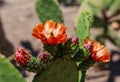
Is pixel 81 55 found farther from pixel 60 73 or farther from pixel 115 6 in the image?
pixel 115 6

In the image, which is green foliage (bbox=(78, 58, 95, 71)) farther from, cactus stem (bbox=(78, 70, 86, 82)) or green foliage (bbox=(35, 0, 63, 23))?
green foliage (bbox=(35, 0, 63, 23))

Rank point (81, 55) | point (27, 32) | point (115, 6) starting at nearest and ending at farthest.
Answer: point (81, 55) → point (115, 6) → point (27, 32)

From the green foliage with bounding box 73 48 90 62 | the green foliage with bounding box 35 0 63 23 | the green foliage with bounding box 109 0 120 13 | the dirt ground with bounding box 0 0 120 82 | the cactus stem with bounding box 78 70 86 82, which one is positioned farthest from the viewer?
the dirt ground with bounding box 0 0 120 82

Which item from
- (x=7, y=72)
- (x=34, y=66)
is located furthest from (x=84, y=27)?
(x=7, y=72)

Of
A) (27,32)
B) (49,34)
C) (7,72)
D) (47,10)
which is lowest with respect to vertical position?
(7,72)

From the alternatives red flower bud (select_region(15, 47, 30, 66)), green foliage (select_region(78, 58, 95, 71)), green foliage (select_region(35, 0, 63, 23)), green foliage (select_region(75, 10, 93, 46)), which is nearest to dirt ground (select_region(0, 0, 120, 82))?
green foliage (select_region(35, 0, 63, 23))

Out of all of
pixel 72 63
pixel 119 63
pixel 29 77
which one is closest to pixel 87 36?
pixel 72 63
